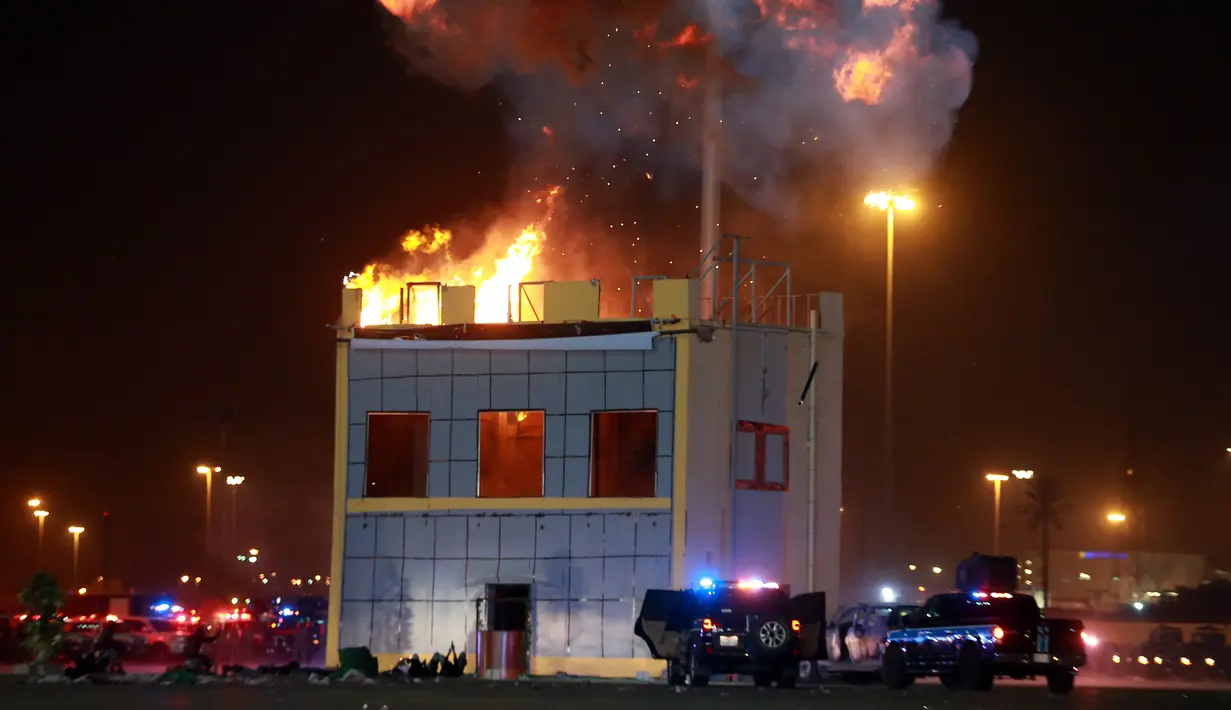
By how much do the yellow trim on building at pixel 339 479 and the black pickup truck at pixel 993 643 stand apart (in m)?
13.1

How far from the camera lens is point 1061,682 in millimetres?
23344

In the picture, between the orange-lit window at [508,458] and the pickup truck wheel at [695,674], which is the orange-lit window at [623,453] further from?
the pickup truck wheel at [695,674]

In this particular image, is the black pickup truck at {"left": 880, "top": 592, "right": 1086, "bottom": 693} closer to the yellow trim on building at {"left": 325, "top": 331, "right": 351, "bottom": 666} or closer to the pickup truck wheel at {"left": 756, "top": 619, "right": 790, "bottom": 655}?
the pickup truck wheel at {"left": 756, "top": 619, "right": 790, "bottom": 655}

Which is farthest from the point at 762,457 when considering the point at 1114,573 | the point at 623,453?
the point at 1114,573

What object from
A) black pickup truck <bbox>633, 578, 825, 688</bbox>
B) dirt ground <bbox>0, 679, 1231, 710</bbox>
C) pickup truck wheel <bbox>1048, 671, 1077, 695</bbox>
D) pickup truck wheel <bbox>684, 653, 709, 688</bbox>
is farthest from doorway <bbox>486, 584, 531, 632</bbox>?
pickup truck wheel <bbox>1048, 671, 1077, 695</bbox>

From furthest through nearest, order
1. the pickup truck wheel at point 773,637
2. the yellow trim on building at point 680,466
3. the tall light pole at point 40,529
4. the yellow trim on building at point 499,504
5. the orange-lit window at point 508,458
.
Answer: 1. the tall light pole at point 40,529
2. the orange-lit window at point 508,458
3. the yellow trim on building at point 499,504
4. the yellow trim on building at point 680,466
5. the pickup truck wheel at point 773,637

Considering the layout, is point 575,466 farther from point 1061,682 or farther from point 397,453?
point 1061,682

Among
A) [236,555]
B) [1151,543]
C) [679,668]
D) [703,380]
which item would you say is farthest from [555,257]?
[1151,543]

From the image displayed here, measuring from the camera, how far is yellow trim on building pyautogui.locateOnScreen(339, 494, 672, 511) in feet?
99.3

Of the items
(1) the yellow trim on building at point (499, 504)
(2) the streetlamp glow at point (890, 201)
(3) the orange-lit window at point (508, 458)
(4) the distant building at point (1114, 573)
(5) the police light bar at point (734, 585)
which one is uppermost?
(2) the streetlamp glow at point (890, 201)

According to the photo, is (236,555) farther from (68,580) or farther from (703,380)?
(703,380)

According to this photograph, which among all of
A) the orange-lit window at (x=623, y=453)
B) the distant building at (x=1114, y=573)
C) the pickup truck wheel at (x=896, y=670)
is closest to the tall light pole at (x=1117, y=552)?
the distant building at (x=1114, y=573)

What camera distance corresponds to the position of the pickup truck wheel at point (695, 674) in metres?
24.9

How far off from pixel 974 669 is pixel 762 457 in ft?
28.5
